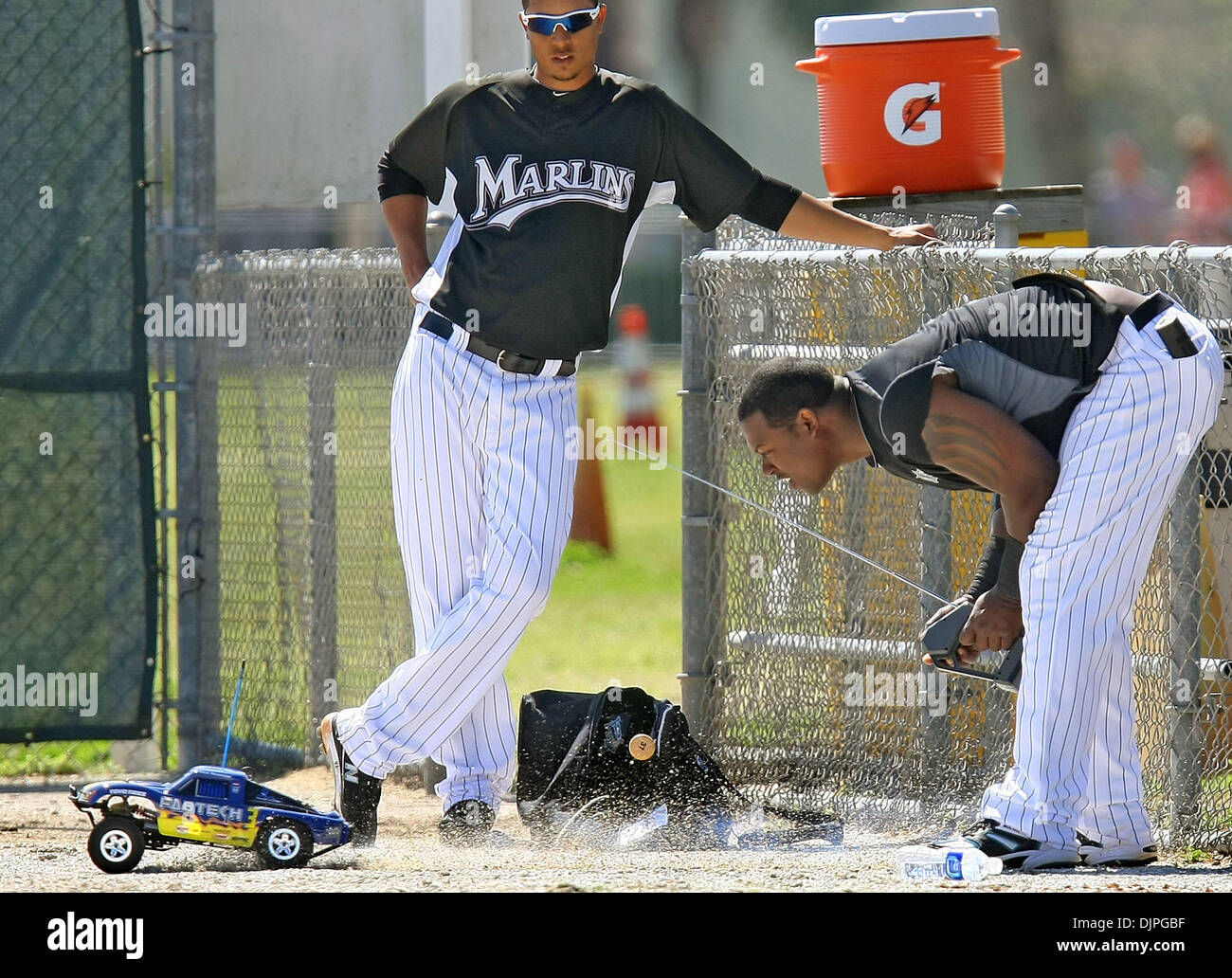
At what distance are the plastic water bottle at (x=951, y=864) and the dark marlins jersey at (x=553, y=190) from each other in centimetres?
157

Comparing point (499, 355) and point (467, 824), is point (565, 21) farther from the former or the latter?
point (467, 824)

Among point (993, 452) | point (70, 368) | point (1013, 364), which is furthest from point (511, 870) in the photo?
point (70, 368)

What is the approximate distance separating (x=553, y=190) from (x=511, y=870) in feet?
5.55

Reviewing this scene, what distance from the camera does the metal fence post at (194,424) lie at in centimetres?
619


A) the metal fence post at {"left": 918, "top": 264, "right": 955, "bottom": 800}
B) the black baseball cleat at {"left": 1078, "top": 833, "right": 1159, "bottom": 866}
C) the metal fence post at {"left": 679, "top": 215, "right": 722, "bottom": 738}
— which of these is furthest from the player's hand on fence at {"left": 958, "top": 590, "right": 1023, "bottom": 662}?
the metal fence post at {"left": 679, "top": 215, "right": 722, "bottom": 738}

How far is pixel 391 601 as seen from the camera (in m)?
6.33

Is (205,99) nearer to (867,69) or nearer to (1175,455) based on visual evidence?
(867,69)

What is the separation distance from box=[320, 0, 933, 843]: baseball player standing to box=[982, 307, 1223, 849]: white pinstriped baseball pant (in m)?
0.95

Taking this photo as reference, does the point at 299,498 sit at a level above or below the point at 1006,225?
below

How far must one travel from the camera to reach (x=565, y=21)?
470 cm
